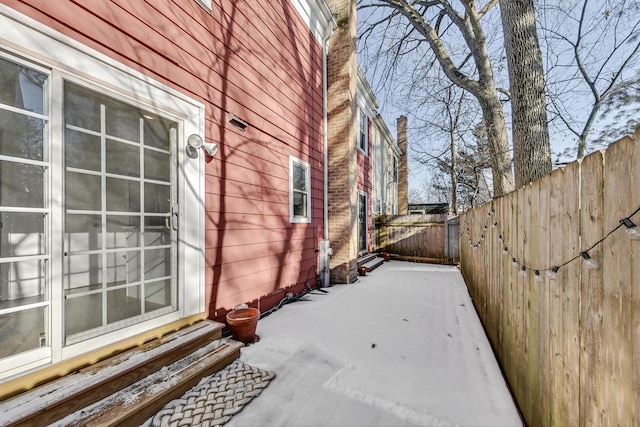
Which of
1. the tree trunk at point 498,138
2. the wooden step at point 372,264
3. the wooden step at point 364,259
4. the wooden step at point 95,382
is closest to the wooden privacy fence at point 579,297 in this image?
the wooden step at point 95,382

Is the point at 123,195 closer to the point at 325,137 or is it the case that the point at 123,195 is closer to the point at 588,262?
the point at 588,262

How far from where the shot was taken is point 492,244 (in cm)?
319

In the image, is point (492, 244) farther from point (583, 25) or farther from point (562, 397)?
point (583, 25)

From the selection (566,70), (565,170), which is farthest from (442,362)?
(566,70)

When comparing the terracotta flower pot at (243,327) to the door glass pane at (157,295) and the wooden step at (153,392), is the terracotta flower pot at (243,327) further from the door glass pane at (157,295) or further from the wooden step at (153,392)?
the door glass pane at (157,295)

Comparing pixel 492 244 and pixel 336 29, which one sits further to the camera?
pixel 336 29

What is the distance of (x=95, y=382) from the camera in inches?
66.6

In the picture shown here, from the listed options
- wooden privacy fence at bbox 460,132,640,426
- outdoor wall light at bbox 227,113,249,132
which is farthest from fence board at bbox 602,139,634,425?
outdoor wall light at bbox 227,113,249,132

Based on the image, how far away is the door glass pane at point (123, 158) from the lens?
2213 mm

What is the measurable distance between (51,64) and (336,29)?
18.9 ft

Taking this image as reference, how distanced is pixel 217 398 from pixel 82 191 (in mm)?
1903

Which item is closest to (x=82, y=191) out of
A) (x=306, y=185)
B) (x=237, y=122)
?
(x=237, y=122)

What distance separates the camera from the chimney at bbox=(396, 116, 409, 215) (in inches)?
578

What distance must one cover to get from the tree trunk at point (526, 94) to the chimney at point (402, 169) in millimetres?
10623
